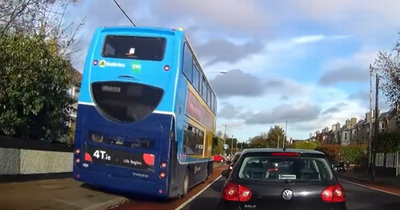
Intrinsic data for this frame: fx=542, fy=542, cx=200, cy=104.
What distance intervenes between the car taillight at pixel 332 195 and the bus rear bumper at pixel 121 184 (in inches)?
274

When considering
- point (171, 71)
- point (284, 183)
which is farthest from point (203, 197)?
point (284, 183)

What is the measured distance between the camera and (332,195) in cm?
752

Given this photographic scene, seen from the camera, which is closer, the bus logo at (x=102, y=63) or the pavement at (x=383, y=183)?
the bus logo at (x=102, y=63)

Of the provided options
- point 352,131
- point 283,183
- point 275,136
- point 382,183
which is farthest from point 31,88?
point 275,136

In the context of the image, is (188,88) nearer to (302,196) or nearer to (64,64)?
(64,64)

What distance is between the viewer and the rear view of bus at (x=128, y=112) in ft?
45.9

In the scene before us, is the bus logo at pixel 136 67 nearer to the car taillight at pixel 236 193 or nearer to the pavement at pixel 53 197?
the pavement at pixel 53 197

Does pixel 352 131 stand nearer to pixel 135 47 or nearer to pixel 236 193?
pixel 135 47

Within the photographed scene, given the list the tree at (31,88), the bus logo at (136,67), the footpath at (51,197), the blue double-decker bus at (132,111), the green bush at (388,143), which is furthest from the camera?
the green bush at (388,143)

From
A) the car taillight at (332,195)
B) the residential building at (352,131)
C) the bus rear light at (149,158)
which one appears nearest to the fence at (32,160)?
the bus rear light at (149,158)

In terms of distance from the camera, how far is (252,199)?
24.9ft

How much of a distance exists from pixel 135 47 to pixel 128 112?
1796mm

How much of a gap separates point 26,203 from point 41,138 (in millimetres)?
7135

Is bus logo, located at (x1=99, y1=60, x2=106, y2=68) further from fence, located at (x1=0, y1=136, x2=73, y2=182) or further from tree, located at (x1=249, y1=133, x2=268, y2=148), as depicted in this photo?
tree, located at (x1=249, y1=133, x2=268, y2=148)
